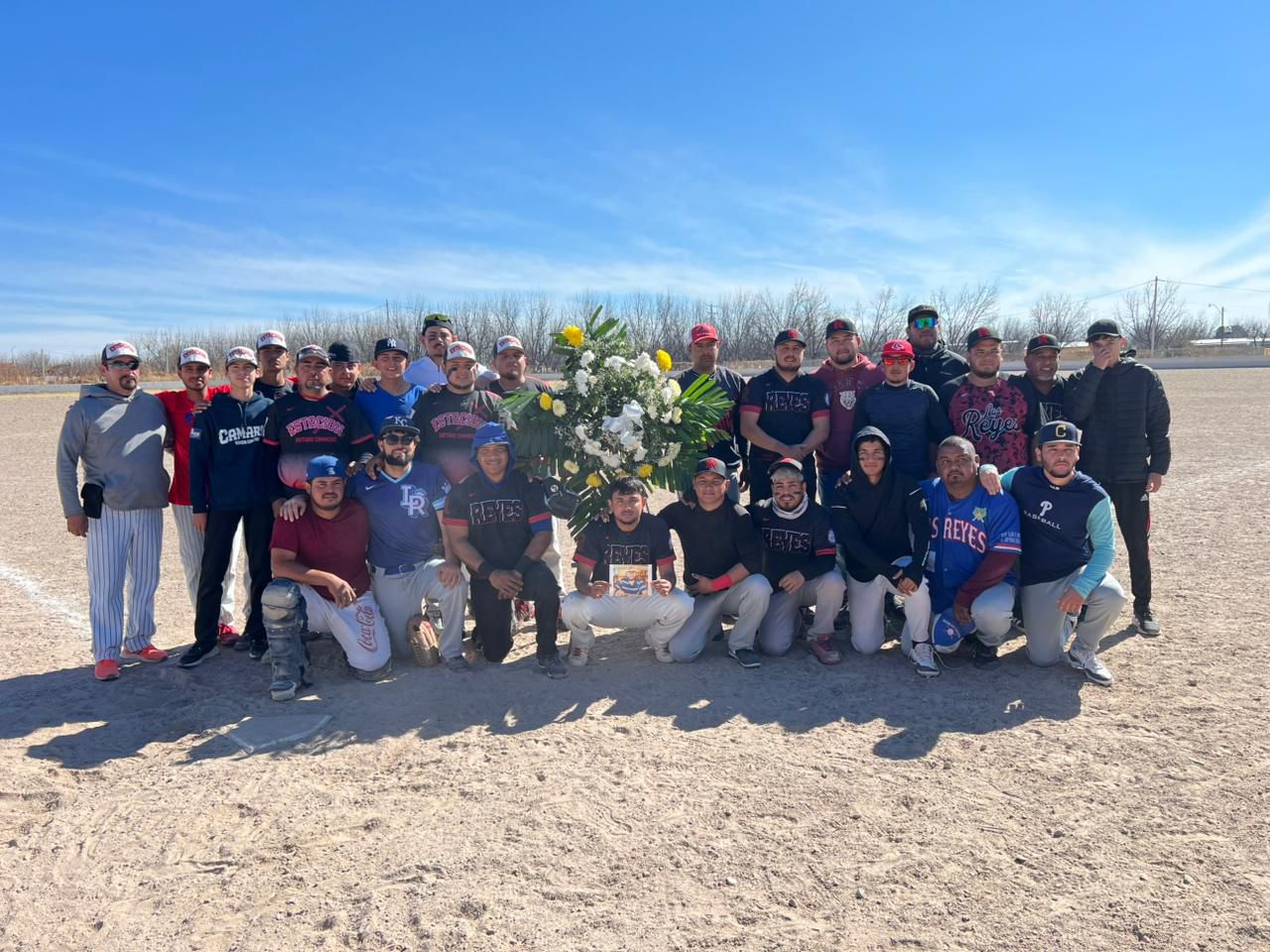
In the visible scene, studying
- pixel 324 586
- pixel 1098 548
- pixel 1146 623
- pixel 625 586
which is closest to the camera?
pixel 1098 548

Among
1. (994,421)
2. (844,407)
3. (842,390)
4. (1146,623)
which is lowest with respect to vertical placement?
(1146,623)

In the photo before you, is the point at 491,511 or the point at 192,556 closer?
the point at 491,511

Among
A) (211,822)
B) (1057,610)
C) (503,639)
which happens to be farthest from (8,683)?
(1057,610)

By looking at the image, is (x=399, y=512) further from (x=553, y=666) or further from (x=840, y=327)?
(x=840, y=327)

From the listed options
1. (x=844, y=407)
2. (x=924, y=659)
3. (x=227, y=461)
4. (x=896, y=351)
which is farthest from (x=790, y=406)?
(x=227, y=461)

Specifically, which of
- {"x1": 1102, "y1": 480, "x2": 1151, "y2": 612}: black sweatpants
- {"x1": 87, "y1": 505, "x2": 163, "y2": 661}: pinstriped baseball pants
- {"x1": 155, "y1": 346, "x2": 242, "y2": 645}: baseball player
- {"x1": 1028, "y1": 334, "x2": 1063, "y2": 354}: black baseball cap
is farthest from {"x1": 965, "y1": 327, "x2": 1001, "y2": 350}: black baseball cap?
{"x1": 87, "y1": 505, "x2": 163, "y2": 661}: pinstriped baseball pants

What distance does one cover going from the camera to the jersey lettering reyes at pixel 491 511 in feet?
19.9

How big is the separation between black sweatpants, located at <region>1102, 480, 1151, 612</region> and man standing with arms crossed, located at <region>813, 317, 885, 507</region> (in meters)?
1.95

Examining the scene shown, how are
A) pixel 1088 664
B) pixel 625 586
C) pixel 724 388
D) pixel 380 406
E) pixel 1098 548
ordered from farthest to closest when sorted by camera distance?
pixel 724 388 < pixel 380 406 < pixel 625 586 < pixel 1098 548 < pixel 1088 664

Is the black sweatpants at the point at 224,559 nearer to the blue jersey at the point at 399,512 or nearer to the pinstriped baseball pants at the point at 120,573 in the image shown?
the pinstriped baseball pants at the point at 120,573

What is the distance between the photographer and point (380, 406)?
6.65 m

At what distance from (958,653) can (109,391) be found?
6300mm

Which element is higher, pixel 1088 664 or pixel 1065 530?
pixel 1065 530

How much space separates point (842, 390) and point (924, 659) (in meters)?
2.32
